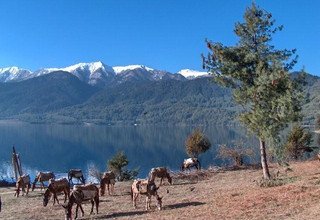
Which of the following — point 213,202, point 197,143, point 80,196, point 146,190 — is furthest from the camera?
point 197,143

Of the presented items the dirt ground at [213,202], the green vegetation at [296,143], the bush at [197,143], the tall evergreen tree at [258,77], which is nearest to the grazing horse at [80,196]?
the dirt ground at [213,202]

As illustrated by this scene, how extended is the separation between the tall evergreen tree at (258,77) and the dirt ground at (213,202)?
4.02 m

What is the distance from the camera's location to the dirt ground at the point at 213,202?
62.0 feet

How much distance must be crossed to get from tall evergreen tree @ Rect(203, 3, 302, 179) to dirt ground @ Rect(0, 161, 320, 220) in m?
4.02

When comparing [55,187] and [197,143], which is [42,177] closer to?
[55,187]

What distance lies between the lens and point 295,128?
175ft

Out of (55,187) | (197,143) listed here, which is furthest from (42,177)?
(197,143)

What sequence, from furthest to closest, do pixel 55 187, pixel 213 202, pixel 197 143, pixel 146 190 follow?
pixel 197 143 → pixel 55 187 → pixel 146 190 → pixel 213 202

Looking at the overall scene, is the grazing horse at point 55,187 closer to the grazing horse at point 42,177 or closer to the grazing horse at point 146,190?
the grazing horse at point 146,190

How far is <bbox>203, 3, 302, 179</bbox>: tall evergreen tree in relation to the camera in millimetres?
26938

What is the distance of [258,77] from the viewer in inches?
1112

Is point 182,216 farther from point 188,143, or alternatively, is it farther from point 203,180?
point 188,143

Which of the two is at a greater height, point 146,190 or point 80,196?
point 146,190

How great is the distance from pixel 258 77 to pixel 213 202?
9343mm
